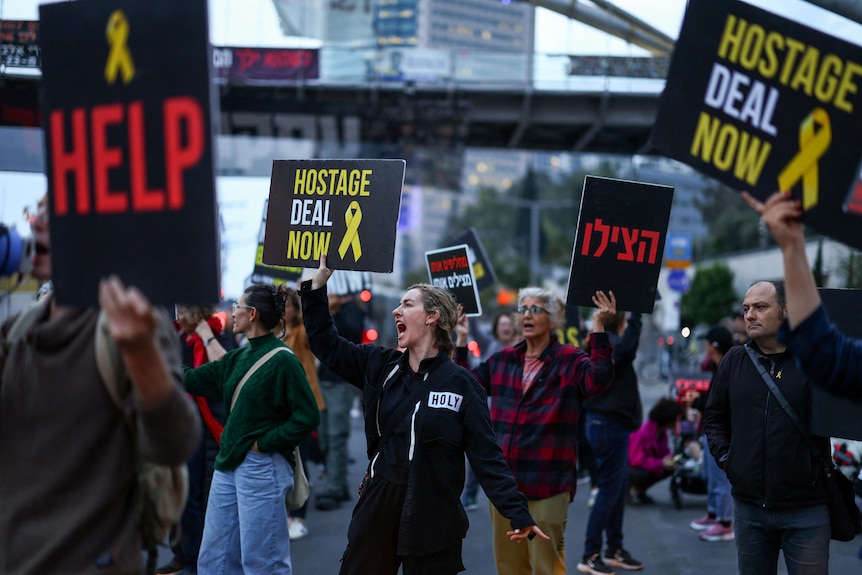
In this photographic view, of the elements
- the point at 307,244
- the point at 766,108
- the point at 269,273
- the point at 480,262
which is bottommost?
the point at 269,273

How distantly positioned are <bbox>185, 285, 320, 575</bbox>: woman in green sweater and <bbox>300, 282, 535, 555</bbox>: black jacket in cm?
71

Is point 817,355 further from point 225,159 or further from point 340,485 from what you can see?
point 225,159

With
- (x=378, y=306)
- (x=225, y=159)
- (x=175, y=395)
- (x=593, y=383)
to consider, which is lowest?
(x=378, y=306)

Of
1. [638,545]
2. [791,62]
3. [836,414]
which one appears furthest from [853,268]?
[791,62]

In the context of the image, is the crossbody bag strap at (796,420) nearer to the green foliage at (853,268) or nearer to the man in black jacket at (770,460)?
the man in black jacket at (770,460)

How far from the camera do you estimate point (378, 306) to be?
116 ft

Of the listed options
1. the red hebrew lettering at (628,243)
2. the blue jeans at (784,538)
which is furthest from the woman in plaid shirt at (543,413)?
the blue jeans at (784,538)

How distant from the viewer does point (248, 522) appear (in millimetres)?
5512

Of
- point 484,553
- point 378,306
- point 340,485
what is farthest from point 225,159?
point 484,553

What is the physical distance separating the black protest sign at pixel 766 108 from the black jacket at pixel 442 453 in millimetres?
1832

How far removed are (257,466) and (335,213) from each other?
147 centimetres

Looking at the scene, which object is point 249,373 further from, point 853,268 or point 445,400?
point 853,268

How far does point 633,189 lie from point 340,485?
5.69 metres

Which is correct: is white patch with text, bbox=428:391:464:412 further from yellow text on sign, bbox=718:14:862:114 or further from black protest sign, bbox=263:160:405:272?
yellow text on sign, bbox=718:14:862:114
